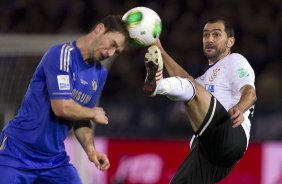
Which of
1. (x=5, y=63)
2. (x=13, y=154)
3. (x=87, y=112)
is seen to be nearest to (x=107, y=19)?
(x=87, y=112)

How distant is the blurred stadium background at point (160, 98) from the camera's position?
9.45 m

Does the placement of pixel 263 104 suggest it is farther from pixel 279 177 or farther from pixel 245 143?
pixel 245 143

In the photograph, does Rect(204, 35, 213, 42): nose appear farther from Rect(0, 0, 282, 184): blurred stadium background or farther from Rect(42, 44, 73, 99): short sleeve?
Rect(0, 0, 282, 184): blurred stadium background

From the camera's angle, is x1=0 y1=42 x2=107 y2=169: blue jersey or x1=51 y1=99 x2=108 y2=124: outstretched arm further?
x1=0 y1=42 x2=107 y2=169: blue jersey

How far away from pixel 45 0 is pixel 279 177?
677 centimetres

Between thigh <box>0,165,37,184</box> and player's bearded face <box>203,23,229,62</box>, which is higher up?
player's bearded face <box>203,23,229,62</box>

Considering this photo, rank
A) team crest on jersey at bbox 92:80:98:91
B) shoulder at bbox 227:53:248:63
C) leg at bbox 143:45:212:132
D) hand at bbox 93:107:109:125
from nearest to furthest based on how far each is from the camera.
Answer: hand at bbox 93:107:109:125 < team crest on jersey at bbox 92:80:98:91 < leg at bbox 143:45:212:132 < shoulder at bbox 227:53:248:63

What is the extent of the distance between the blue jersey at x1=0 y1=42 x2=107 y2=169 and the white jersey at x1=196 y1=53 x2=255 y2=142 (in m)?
1.22

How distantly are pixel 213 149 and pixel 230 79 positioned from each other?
62 centimetres

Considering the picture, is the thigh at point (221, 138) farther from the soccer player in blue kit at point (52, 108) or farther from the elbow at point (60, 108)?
the elbow at point (60, 108)

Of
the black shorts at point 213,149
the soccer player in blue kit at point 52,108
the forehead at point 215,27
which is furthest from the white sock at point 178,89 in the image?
the forehead at point 215,27

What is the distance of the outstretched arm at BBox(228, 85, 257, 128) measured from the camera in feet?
18.9

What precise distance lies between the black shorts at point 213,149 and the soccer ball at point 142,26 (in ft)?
2.36

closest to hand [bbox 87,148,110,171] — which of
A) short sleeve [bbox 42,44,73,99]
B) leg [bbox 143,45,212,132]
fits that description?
short sleeve [bbox 42,44,73,99]
